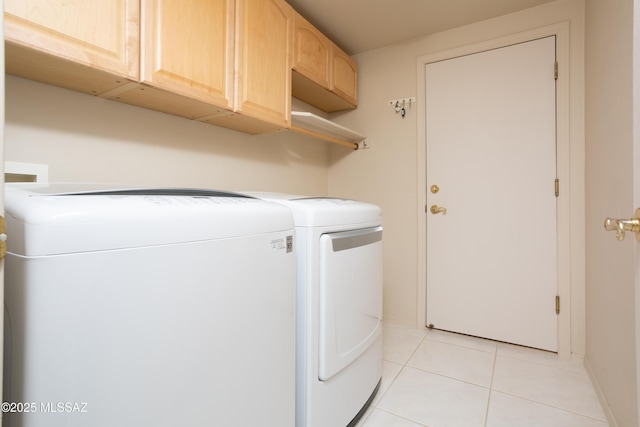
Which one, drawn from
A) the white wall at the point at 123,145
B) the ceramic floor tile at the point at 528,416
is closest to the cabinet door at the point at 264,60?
the white wall at the point at 123,145

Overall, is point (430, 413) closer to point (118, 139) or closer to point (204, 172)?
point (204, 172)

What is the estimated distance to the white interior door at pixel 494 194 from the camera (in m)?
1.94

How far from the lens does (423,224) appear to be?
7.64ft

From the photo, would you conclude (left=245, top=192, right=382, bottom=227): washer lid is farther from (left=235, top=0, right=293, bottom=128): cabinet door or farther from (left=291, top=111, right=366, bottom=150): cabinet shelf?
(left=291, top=111, right=366, bottom=150): cabinet shelf

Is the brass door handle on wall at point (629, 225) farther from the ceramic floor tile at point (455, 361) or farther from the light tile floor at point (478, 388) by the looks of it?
the ceramic floor tile at point (455, 361)

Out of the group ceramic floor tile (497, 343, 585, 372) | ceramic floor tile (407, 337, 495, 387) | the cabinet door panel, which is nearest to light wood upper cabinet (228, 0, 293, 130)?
the cabinet door panel

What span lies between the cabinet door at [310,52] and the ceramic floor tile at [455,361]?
1.93m

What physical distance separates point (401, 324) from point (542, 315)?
0.95 metres

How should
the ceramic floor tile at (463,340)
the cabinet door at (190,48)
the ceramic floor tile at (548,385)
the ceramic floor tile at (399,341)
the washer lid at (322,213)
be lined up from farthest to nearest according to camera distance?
1. the ceramic floor tile at (463,340)
2. the ceramic floor tile at (399,341)
3. the ceramic floor tile at (548,385)
4. the cabinet door at (190,48)
5. the washer lid at (322,213)

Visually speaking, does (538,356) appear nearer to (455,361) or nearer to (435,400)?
(455,361)

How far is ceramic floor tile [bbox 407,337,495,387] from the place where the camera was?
1695mm

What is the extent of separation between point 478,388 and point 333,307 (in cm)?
108

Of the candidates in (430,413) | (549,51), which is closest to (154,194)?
(430,413)

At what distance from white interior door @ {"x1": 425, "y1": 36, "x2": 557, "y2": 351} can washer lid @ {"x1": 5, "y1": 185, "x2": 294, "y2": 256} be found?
72.4 inches
